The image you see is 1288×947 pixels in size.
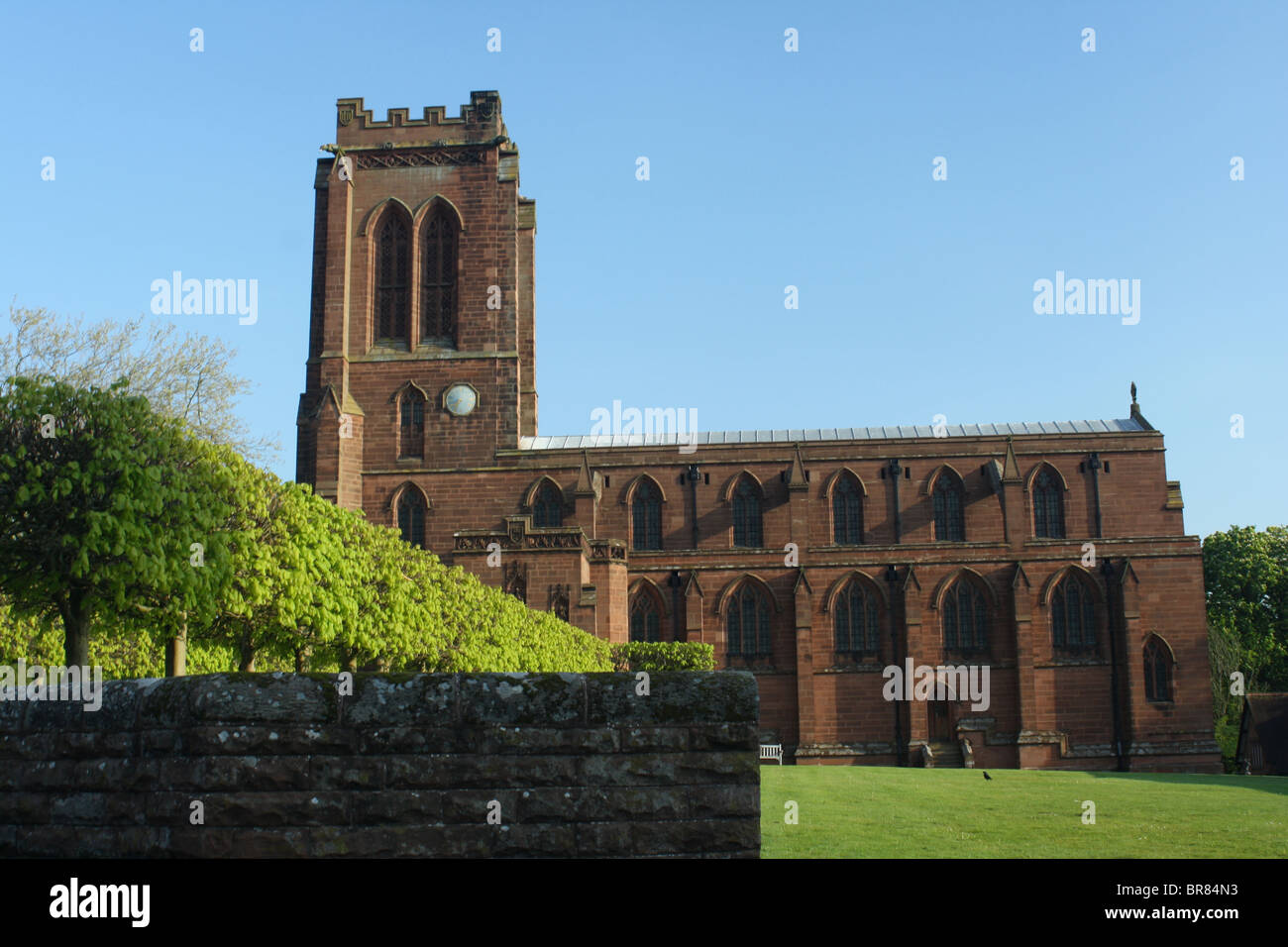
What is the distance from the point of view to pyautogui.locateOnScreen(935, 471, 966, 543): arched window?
5462 cm

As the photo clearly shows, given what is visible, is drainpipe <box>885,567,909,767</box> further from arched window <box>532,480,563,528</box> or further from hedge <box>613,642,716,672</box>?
arched window <box>532,480,563,528</box>

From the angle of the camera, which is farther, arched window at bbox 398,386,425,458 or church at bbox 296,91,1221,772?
arched window at bbox 398,386,425,458

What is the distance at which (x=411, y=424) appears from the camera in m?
54.6

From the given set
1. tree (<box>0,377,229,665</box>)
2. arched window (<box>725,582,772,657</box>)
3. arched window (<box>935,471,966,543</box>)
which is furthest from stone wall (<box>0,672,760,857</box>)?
arched window (<box>935,471,966,543</box>)

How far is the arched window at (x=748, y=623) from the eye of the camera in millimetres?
51719

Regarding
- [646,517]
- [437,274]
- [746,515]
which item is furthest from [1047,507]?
[437,274]

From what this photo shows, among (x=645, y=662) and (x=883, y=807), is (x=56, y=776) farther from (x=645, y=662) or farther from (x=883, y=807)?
(x=645, y=662)

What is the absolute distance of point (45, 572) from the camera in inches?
709

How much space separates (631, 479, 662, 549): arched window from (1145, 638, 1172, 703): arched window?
20.2 meters

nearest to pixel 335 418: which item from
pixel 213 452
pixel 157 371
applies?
pixel 157 371

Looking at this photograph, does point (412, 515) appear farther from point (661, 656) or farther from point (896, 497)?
point (896, 497)

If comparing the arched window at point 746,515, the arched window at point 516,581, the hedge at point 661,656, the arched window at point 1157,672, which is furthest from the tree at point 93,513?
the arched window at point 1157,672

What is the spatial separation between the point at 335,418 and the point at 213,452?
106 ft

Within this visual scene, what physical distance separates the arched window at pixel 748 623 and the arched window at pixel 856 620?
294 cm
